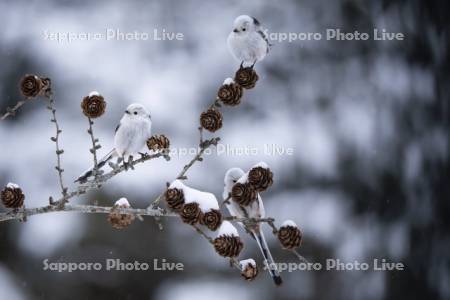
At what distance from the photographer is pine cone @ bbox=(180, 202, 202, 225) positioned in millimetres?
812

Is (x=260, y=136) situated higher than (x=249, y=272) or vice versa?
(x=260, y=136)

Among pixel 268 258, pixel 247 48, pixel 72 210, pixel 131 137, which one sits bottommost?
pixel 268 258

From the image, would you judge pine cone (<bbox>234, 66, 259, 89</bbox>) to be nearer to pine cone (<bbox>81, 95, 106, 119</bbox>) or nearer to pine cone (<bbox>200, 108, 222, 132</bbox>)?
pine cone (<bbox>200, 108, 222, 132</bbox>)

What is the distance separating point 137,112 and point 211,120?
0.92ft

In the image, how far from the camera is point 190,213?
0.82 metres

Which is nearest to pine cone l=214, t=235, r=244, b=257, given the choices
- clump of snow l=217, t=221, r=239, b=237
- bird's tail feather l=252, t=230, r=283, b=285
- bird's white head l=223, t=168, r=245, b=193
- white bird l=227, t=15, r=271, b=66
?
clump of snow l=217, t=221, r=239, b=237

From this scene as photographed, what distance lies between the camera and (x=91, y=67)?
3.25 metres

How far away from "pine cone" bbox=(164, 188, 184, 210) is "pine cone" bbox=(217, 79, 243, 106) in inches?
5.7

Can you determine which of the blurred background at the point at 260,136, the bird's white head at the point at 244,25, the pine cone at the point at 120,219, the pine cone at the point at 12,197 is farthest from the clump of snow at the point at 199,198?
the blurred background at the point at 260,136

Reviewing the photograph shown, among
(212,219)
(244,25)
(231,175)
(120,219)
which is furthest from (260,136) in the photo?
(212,219)

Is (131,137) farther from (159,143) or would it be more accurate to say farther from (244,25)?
(244,25)

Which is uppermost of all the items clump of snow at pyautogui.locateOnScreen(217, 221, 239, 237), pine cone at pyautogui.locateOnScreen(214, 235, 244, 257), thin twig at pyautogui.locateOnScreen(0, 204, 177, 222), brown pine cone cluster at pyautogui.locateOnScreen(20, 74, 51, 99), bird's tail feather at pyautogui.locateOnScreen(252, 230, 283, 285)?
brown pine cone cluster at pyautogui.locateOnScreen(20, 74, 51, 99)

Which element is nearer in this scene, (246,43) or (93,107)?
(93,107)

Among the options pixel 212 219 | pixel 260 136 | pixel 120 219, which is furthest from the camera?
pixel 260 136
